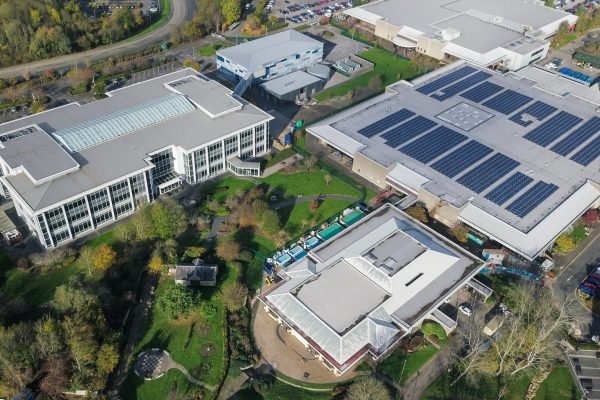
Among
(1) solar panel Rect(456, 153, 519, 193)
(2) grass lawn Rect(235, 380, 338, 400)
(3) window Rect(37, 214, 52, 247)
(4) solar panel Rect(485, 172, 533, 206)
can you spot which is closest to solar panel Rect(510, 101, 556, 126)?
(1) solar panel Rect(456, 153, 519, 193)

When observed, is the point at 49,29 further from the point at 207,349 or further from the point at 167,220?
the point at 207,349

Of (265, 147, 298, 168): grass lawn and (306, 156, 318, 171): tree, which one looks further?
(265, 147, 298, 168): grass lawn

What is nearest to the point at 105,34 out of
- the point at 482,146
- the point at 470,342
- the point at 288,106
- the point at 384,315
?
the point at 288,106

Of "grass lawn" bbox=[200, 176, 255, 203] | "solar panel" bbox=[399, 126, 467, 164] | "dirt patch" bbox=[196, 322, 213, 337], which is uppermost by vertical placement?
"solar panel" bbox=[399, 126, 467, 164]

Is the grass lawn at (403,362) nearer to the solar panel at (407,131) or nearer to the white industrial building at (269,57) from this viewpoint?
the solar panel at (407,131)

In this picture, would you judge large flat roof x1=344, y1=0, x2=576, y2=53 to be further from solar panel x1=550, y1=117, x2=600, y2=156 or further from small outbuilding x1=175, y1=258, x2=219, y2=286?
small outbuilding x1=175, y1=258, x2=219, y2=286

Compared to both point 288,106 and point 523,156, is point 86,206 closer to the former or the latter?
point 288,106
